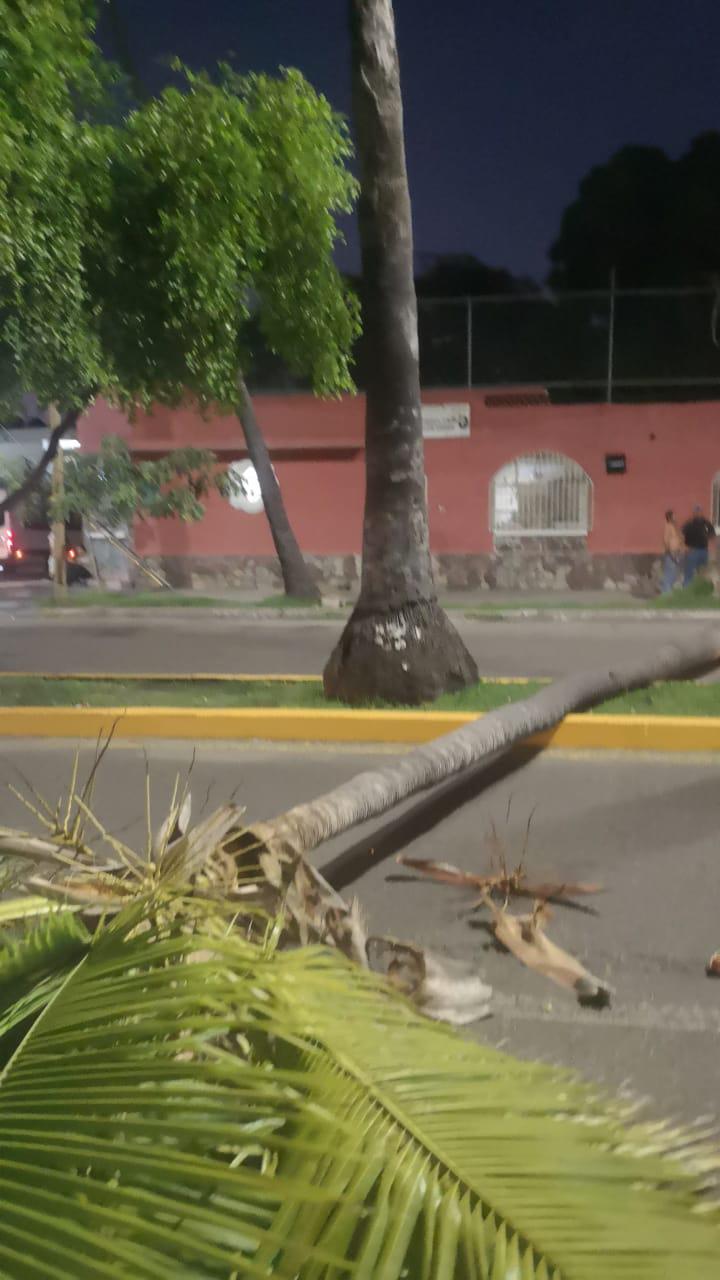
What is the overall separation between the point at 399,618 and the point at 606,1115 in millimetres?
6249

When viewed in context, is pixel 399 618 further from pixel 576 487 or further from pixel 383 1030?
pixel 576 487

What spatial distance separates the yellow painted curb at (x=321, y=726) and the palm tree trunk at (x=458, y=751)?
31 cm

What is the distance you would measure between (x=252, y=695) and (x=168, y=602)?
9.31 meters

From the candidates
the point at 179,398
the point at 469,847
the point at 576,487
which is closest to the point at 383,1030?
the point at 469,847

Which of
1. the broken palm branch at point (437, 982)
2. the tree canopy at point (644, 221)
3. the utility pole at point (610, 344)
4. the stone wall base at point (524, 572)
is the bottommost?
the broken palm branch at point (437, 982)

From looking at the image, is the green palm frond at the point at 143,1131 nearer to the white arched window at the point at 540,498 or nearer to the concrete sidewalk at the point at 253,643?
the concrete sidewalk at the point at 253,643

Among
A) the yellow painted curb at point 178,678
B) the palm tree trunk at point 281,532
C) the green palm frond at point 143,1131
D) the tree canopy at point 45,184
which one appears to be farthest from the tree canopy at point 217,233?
the palm tree trunk at point 281,532

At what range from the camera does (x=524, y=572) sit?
18.9 meters

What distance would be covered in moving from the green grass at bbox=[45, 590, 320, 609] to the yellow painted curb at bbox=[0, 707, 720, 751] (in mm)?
9095

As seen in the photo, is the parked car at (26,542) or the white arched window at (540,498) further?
the parked car at (26,542)

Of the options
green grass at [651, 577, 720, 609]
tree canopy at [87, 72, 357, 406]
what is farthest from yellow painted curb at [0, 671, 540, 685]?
green grass at [651, 577, 720, 609]

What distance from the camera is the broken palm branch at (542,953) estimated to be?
3.03 meters

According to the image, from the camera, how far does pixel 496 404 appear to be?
1873 centimetres

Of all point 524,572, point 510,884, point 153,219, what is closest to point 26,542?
point 524,572
